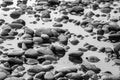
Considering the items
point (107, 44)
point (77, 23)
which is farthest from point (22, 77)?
point (77, 23)

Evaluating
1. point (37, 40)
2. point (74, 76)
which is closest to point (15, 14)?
point (37, 40)

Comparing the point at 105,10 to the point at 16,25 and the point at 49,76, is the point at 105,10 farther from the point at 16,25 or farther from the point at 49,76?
the point at 49,76

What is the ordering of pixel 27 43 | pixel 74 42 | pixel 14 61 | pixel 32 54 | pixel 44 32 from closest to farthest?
pixel 14 61
pixel 32 54
pixel 27 43
pixel 74 42
pixel 44 32

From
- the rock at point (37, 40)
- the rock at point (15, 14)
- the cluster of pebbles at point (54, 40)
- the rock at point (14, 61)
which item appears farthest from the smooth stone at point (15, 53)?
the rock at point (15, 14)

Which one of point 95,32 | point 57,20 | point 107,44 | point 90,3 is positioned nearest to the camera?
point 107,44

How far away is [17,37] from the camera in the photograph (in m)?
4.06

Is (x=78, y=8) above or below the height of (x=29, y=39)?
above

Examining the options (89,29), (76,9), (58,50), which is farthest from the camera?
(76,9)

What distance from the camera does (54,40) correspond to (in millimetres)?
3977

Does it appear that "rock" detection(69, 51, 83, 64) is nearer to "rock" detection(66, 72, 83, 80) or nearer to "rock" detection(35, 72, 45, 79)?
"rock" detection(66, 72, 83, 80)

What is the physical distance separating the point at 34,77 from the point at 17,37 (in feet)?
3.38

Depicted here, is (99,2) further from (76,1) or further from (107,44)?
(107,44)

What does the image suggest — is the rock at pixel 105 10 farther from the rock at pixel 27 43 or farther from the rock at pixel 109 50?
the rock at pixel 27 43

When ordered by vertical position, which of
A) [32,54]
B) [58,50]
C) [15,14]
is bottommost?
[32,54]
